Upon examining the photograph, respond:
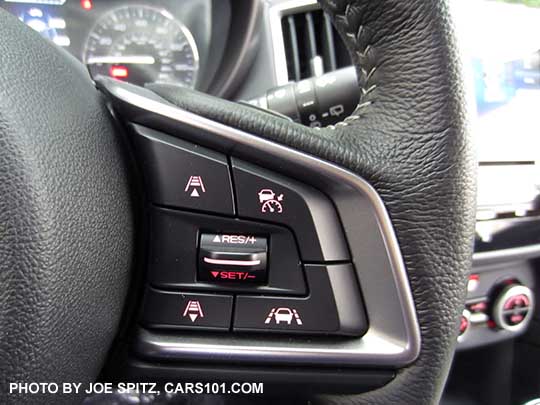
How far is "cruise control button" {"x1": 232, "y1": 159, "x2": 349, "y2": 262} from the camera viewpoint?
0.57 meters

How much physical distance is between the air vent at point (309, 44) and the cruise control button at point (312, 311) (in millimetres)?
907

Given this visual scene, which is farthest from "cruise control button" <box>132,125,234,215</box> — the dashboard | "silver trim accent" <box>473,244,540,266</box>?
the dashboard

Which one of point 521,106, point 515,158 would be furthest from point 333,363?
point 521,106

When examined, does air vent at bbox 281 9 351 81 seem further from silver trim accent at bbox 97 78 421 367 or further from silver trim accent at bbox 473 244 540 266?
silver trim accent at bbox 97 78 421 367

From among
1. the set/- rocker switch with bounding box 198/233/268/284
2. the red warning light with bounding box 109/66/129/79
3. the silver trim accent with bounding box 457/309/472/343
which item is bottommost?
the silver trim accent with bounding box 457/309/472/343

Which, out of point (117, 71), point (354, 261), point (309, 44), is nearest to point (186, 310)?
point (354, 261)

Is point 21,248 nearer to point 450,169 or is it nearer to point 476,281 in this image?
point 450,169

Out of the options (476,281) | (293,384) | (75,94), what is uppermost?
(75,94)

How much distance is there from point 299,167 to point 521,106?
2.84 feet

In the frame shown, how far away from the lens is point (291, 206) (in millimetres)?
574

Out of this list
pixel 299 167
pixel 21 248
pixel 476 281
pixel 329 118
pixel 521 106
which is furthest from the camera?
pixel 521 106

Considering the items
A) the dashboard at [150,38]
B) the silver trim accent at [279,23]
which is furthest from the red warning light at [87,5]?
the silver trim accent at [279,23]

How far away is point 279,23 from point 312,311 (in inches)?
39.7

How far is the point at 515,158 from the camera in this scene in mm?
1194
